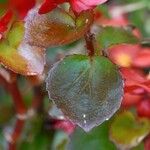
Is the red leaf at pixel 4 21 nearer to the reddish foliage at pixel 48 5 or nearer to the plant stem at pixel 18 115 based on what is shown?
the reddish foliage at pixel 48 5

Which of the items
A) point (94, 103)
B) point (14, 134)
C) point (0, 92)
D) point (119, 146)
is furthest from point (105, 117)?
point (0, 92)

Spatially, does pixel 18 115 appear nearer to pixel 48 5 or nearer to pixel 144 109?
pixel 144 109

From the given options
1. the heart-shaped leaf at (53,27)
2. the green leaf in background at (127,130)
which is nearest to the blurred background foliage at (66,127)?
Answer: the green leaf in background at (127,130)

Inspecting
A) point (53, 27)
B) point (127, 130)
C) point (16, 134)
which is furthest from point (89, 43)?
point (16, 134)

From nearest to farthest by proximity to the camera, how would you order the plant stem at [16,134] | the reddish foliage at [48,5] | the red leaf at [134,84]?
the reddish foliage at [48,5], the red leaf at [134,84], the plant stem at [16,134]

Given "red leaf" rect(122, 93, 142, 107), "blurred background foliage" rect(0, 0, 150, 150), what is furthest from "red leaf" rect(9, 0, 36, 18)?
"red leaf" rect(122, 93, 142, 107)

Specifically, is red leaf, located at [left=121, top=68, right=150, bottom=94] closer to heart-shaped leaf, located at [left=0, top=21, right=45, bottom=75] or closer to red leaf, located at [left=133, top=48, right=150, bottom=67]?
heart-shaped leaf, located at [left=0, top=21, right=45, bottom=75]
